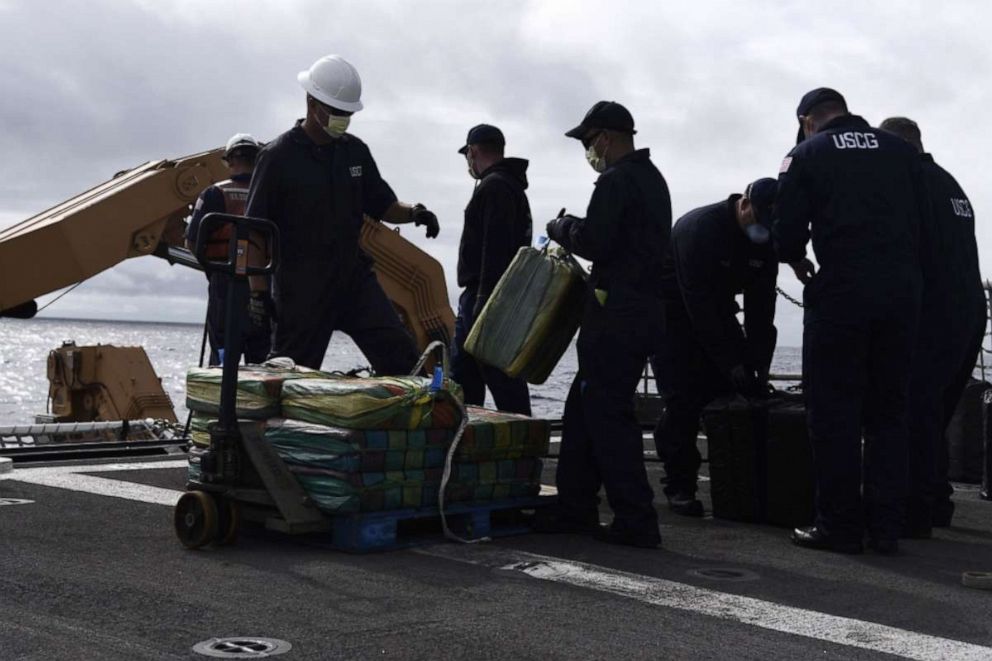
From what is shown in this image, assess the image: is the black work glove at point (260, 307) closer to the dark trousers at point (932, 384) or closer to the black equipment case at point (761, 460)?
the black equipment case at point (761, 460)

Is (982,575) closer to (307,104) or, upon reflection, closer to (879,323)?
(879,323)

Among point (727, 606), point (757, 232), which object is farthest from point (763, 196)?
point (727, 606)

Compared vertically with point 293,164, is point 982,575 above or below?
below

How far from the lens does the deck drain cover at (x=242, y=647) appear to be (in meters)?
3.84

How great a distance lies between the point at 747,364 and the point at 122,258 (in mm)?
6757

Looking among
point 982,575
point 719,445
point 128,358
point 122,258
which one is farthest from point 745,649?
point 128,358

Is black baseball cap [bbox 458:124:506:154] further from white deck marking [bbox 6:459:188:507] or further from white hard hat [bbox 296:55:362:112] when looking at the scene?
white deck marking [bbox 6:459:188:507]

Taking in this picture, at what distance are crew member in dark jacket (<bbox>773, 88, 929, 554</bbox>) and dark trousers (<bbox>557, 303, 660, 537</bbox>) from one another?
0.75 metres

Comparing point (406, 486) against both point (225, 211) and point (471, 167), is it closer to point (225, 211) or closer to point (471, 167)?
point (471, 167)

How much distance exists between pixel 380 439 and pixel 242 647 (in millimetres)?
1783

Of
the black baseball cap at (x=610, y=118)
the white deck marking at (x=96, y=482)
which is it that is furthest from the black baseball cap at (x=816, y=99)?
the white deck marking at (x=96, y=482)

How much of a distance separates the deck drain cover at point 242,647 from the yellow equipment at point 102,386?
10142 mm

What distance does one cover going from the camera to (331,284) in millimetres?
6805

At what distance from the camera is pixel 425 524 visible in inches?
246
